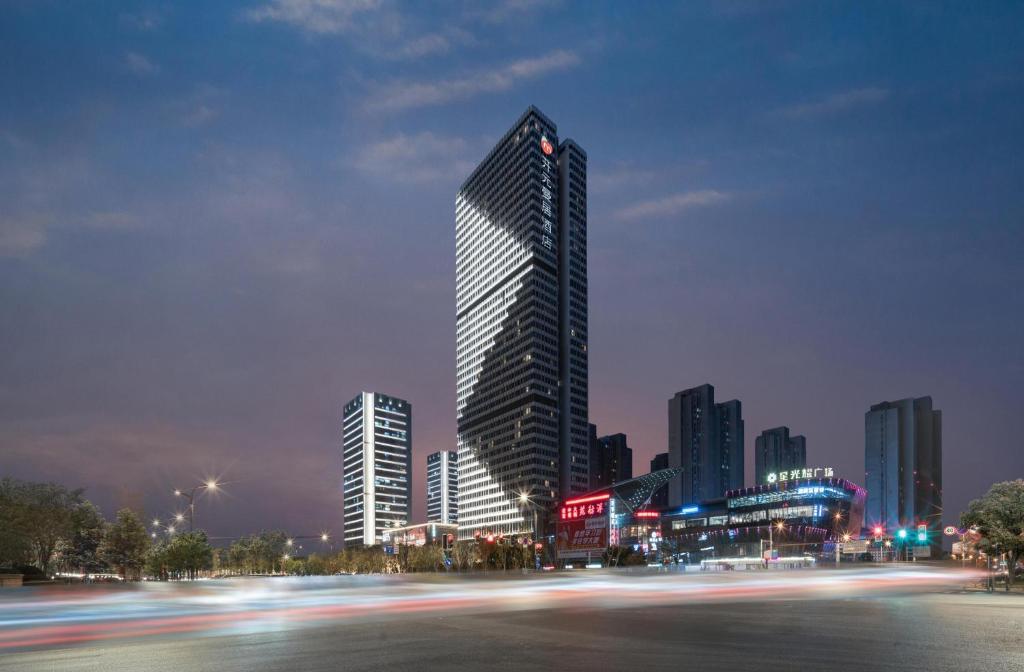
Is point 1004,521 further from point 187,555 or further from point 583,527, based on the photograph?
point 583,527

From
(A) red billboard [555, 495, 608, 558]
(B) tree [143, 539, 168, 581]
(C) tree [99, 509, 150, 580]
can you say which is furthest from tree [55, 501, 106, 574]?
(A) red billboard [555, 495, 608, 558]

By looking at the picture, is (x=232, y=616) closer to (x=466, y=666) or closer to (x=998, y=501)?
(x=466, y=666)

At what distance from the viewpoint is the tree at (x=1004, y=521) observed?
37906mm

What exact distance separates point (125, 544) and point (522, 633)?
89.6 m

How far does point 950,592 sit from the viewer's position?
36094 mm

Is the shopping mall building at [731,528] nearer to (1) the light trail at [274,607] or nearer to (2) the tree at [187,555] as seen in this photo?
(2) the tree at [187,555]

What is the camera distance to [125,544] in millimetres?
92188

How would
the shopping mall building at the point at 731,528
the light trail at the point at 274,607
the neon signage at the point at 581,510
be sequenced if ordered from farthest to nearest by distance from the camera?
the neon signage at the point at 581,510
the shopping mall building at the point at 731,528
the light trail at the point at 274,607

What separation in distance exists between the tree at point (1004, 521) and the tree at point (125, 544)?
299ft

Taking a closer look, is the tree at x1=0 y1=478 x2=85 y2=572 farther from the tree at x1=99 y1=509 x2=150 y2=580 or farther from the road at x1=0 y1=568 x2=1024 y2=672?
the road at x1=0 y1=568 x2=1024 y2=672

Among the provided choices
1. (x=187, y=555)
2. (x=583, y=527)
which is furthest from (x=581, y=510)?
(x=187, y=555)

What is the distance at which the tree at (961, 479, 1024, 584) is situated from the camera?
124 feet

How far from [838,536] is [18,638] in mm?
190448

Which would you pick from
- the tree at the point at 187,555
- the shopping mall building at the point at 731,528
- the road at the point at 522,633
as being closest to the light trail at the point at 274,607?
the road at the point at 522,633
